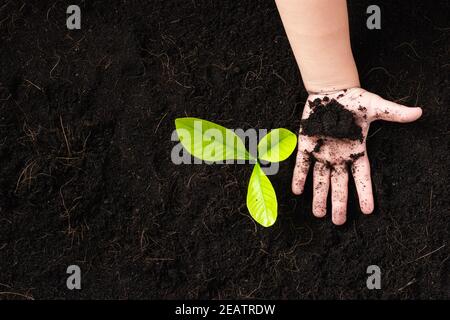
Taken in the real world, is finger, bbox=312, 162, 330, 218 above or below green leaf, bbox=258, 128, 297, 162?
below

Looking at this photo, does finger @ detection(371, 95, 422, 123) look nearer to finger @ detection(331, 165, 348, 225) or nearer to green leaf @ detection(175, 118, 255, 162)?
finger @ detection(331, 165, 348, 225)

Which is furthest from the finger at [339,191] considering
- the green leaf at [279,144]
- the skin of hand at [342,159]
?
the green leaf at [279,144]

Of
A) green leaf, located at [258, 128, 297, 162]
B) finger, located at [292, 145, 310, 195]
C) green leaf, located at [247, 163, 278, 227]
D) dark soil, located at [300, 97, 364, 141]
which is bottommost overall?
green leaf, located at [247, 163, 278, 227]

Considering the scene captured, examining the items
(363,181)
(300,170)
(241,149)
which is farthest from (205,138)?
(363,181)

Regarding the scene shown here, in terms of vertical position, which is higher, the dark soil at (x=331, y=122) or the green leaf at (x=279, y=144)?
the dark soil at (x=331, y=122)

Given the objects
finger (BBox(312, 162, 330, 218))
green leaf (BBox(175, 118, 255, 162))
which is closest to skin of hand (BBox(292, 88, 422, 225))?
finger (BBox(312, 162, 330, 218))

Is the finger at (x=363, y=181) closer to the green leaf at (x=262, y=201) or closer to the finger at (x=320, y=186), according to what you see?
the finger at (x=320, y=186)
